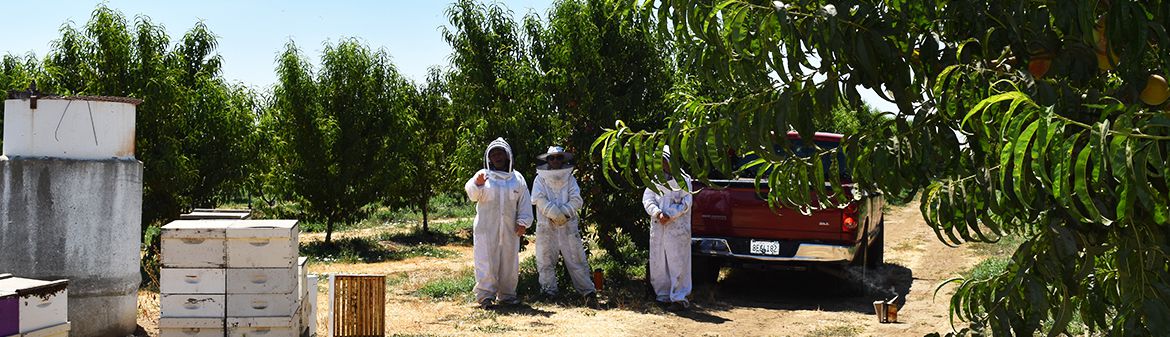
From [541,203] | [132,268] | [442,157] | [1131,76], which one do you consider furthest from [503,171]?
[442,157]

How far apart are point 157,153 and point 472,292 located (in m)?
5.44

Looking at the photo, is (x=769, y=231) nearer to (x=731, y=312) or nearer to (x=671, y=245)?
(x=731, y=312)

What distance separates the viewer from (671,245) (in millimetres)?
10977

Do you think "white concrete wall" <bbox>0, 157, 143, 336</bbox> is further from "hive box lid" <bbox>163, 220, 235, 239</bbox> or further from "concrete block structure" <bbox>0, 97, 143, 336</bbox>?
"hive box lid" <bbox>163, 220, 235, 239</bbox>

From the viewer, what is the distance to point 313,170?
19141 millimetres

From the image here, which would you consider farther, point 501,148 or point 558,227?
point 558,227

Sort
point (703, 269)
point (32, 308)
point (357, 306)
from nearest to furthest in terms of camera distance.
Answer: point (32, 308), point (357, 306), point (703, 269)

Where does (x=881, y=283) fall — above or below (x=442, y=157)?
below

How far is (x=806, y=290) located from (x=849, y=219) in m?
2.22

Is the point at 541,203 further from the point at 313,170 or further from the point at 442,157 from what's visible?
the point at 442,157

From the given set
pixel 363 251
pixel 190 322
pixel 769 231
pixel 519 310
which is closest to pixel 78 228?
pixel 190 322

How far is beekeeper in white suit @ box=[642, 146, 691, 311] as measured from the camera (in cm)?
1079

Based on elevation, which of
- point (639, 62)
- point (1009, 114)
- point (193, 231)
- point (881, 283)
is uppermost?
point (639, 62)

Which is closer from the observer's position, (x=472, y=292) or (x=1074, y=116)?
(x=1074, y=116)
